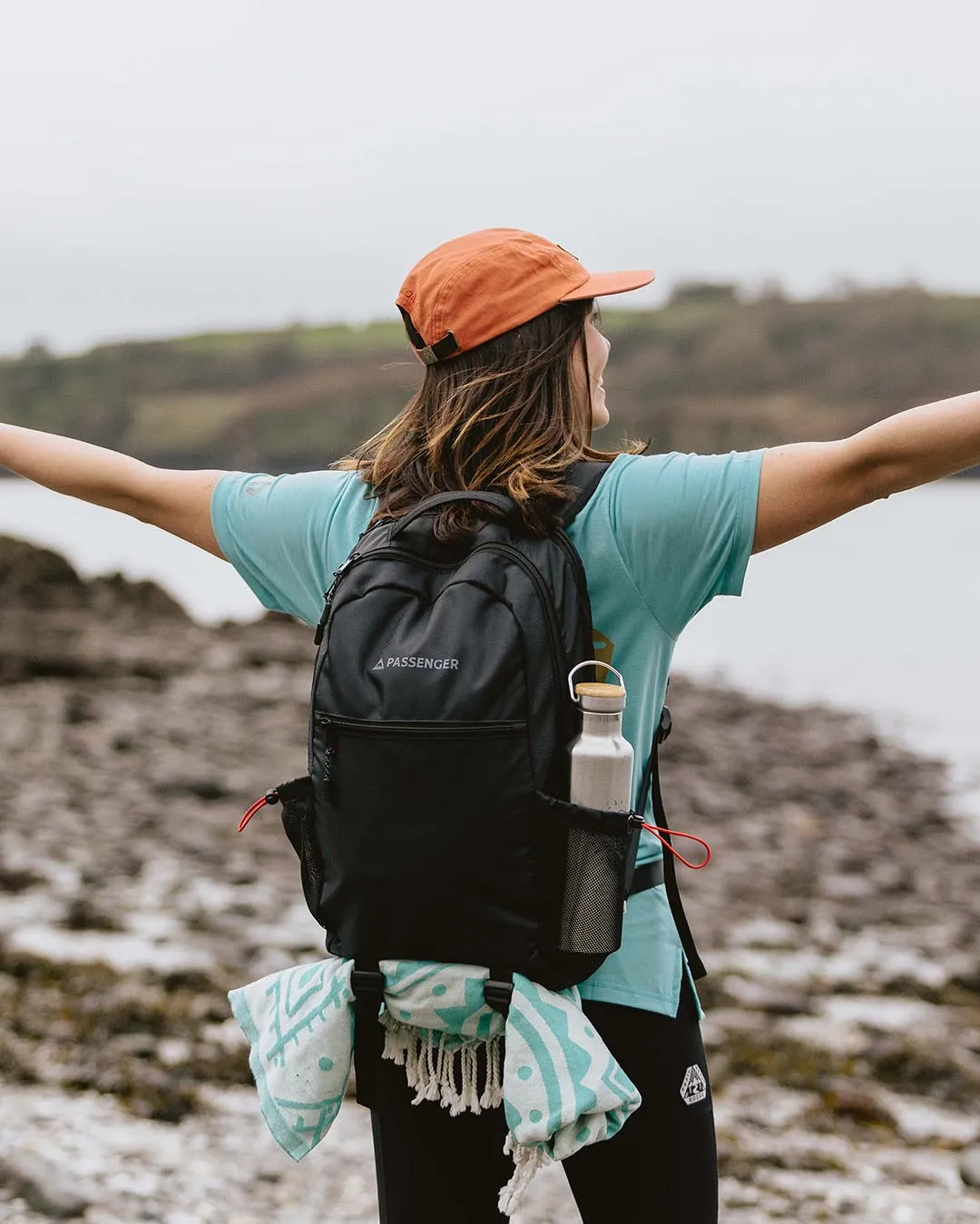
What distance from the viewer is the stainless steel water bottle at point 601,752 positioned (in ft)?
6.69

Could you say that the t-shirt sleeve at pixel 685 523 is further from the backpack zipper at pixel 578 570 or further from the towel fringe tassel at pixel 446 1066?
the towel fringe tassel at pixel 446 1066

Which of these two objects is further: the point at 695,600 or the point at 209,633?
the point at 209,633

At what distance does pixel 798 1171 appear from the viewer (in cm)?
491

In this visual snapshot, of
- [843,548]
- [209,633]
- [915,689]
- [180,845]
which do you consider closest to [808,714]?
[915,689]

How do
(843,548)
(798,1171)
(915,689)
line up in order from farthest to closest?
(843,548) → (915,689) → (798,1171)

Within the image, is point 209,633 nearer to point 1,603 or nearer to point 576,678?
point 1,603

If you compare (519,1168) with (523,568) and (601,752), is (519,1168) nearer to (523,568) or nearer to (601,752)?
(601,752)

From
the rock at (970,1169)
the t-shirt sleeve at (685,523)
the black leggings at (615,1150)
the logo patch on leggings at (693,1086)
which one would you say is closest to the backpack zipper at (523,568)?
the t-shirt sleeve at (685,523)

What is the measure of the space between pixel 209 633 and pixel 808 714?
869 centimetres

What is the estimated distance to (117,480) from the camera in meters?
2.68

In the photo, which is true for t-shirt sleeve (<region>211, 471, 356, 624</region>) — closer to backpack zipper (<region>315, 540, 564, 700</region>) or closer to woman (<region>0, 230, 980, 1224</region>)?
woman (<region>0, 230, 980, 1224</region>)

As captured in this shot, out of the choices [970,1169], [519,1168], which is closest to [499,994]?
[519,1168]

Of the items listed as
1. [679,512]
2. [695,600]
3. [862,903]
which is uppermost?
[679,512]

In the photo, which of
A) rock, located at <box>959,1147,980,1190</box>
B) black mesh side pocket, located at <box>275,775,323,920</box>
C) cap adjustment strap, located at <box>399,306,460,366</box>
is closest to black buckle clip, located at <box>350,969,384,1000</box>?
black mesh side pocket, located at <box>275,775,323,920</box>
